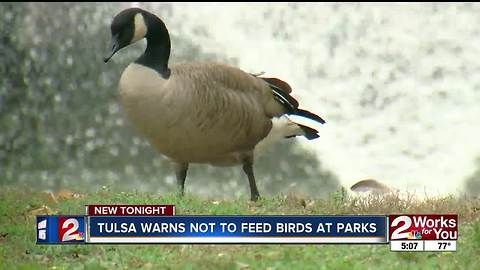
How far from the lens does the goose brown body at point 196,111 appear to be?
352 inches

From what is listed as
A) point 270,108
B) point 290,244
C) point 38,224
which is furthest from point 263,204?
point 38,224

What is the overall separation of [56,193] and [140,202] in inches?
61.8

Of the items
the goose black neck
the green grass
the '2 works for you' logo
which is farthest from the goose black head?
the '2 works for you' logo

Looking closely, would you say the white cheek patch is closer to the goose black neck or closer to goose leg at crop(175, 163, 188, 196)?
the goose black neck

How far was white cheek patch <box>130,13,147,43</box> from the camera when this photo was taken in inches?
357

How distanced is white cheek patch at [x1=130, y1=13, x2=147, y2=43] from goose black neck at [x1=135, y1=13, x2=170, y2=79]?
7 cm

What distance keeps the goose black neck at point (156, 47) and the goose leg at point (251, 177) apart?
1.37 metres

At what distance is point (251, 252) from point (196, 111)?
A: 2.08 meters

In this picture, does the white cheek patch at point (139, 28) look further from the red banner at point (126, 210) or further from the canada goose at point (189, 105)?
the red banner at point (126, 210)

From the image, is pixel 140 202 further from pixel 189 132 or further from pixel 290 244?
pixel 290 244

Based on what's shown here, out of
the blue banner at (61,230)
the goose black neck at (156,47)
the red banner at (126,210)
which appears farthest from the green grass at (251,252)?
the goose black neck at (156,47)

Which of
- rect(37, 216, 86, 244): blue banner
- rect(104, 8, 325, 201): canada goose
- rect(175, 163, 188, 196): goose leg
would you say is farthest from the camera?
rect(175, 163, 188, 196): goose leg

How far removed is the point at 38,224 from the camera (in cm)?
773

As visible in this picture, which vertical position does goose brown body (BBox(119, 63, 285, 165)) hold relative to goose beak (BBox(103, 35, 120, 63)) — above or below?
below
